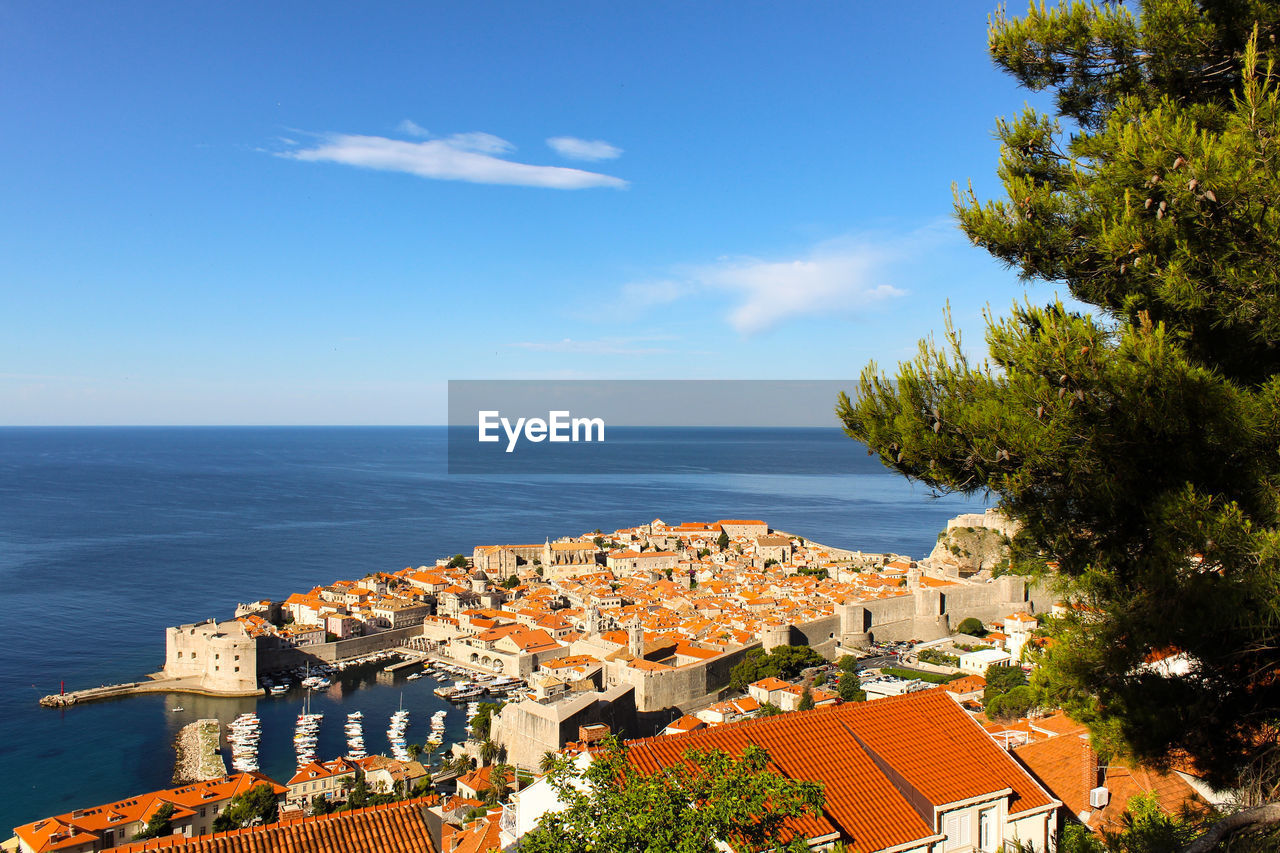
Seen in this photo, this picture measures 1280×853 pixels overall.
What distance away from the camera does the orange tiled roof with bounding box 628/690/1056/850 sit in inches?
159

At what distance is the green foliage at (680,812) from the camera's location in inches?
113

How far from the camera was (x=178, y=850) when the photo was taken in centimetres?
416

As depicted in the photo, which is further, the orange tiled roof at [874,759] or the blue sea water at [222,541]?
the blue sea water at [222,541]

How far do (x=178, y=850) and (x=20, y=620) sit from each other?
92.3 feet

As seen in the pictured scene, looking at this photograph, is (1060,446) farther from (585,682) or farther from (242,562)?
(242,562)

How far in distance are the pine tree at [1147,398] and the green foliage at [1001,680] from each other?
13406mm

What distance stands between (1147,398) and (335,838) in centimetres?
436

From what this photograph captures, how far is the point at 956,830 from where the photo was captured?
4.14m

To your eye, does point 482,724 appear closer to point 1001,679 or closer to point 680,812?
point 1001,679

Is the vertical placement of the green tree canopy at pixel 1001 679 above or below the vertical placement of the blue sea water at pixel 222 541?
above

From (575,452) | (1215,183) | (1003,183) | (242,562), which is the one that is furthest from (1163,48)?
(575,452)

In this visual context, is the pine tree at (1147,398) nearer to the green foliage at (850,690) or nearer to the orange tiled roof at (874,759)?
the orange tiled roof at (874,759)

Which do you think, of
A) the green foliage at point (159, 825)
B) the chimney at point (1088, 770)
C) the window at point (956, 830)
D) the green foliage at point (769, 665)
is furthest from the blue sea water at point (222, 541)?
the green foliage at point (769, 665)

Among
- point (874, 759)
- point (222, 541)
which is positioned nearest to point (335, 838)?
point (874, 759)
